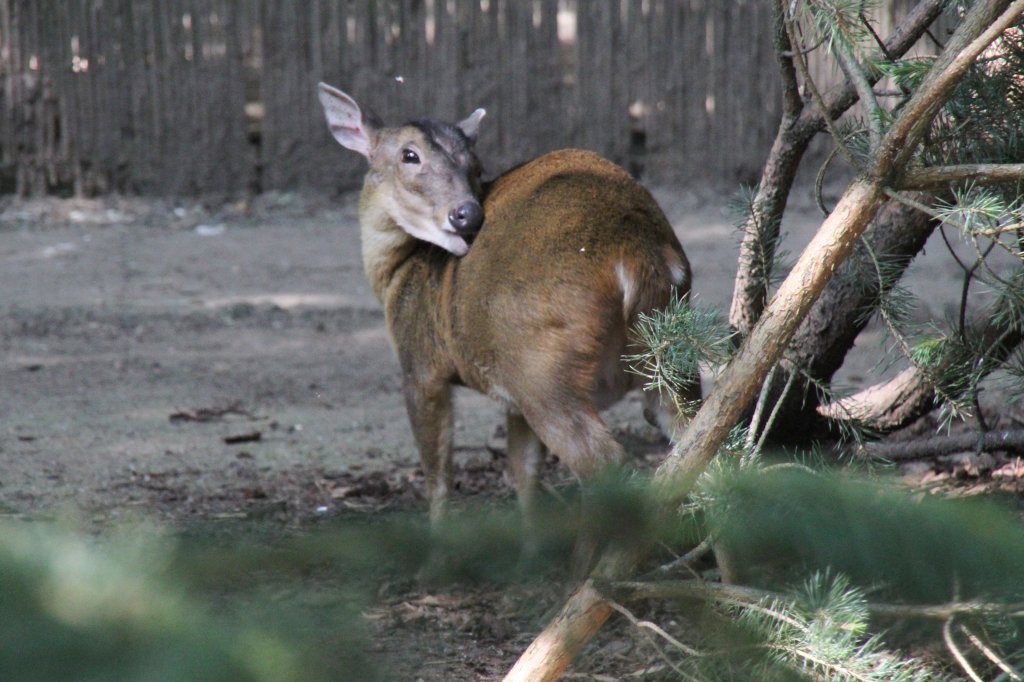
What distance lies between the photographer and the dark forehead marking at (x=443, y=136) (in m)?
4.88

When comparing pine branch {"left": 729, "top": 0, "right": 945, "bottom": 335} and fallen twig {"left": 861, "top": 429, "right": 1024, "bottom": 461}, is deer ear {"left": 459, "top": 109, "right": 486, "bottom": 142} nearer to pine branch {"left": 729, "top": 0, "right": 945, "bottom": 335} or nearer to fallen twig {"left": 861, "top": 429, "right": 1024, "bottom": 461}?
pine branch {"left": 729, "top": 0, "right": 945, "bottom": 335}

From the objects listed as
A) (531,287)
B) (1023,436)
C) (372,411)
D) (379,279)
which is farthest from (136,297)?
(1023,436)

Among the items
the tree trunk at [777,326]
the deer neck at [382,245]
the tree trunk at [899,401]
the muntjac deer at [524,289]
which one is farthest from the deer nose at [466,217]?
the tree trunk at [777,326]

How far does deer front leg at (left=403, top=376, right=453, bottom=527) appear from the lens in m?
4.35

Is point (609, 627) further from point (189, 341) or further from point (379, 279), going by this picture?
point (189, 341)

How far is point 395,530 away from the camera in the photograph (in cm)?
78

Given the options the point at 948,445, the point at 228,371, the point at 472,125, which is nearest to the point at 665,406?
the point at 948,445

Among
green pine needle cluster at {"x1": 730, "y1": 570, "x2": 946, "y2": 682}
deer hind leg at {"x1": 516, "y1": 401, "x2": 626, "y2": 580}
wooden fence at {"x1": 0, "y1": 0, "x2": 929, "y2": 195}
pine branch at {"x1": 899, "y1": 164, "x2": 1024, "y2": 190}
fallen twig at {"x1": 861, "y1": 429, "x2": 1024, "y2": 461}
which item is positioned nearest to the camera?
green pine needle cluster at {"x1": 730, "y1": 570, "x2": 946, "y2": 682}

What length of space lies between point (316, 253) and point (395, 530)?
9.04 meters

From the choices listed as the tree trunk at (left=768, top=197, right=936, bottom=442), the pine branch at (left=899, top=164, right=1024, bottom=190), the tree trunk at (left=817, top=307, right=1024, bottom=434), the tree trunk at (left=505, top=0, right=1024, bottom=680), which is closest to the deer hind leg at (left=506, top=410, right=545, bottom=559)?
the tree trunk at (left=768, top=197, right=936, bottom=442)

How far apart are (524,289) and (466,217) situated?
0.76m

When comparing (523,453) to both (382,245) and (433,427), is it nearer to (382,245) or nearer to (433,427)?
(433,427)

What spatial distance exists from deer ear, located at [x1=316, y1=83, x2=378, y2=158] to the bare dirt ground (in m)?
1.42

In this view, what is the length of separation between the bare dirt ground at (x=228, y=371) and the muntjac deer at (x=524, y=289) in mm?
398
